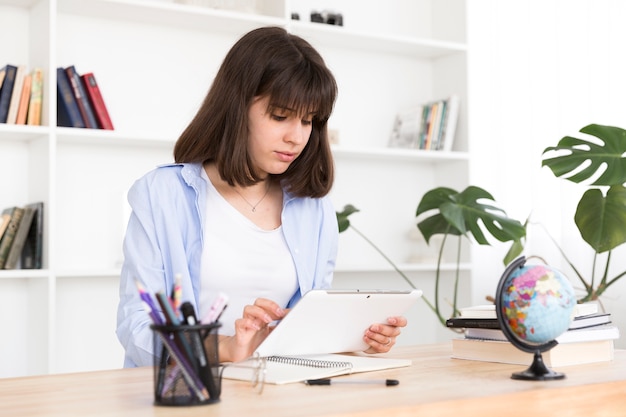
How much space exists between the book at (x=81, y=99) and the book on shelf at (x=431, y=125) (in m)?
1.41

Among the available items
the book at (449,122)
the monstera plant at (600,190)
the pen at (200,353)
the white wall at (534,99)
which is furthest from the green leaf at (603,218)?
the pen at (200,353)

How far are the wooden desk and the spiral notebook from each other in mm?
57

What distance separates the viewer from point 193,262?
77.5 inches

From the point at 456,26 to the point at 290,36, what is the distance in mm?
2177

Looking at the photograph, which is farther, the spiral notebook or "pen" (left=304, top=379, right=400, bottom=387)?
the spiral notebook

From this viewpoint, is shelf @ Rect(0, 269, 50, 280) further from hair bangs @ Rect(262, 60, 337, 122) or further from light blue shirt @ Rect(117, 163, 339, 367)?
hair bangs @ Rect(262, 60, 337, 122)

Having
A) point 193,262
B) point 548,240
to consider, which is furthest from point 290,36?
point 548,240

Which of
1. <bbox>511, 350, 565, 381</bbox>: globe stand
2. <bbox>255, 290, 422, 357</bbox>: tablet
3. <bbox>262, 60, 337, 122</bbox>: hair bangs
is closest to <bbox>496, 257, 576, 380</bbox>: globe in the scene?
<bbox>511, 350, 565, 381</bbox>: globe stand

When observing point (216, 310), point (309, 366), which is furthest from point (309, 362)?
point (216, 310)

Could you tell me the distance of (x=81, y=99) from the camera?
3.20 m

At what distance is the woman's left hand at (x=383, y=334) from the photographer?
68.2 inches

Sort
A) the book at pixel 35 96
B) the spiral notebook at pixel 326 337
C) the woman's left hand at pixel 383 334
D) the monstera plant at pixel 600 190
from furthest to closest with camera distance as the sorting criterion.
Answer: the book at pixel 35 96
the monstera plant at pixel 600 190
the woman's left hand at pixel 383 334
the spiral notebook at pixel 326 337

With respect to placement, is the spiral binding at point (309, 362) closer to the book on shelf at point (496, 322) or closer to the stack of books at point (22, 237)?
the book on shelf at point (496, 322)

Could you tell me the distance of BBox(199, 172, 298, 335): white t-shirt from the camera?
6.53ft
